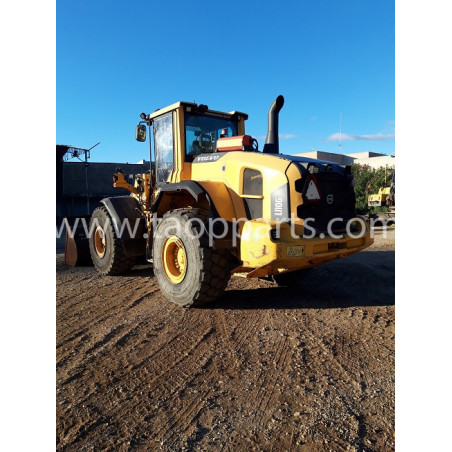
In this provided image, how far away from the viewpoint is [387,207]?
17922 millimetres

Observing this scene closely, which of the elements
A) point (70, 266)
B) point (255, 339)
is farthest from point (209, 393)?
point (70, 266)

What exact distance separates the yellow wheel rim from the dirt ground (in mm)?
384

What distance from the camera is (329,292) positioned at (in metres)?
5.52

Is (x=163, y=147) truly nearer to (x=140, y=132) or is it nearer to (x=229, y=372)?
(x=140, y=132)

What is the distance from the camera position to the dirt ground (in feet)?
7.61

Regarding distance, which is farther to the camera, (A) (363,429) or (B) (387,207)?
(B) (387,207)

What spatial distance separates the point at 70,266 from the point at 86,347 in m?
4.52

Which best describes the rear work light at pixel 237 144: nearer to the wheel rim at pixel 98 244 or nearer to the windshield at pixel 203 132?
the windshield at pixel 203 132

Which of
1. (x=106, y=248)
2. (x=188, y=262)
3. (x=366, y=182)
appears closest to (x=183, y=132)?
(x=188, y=262)

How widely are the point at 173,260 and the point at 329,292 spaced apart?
2.28m

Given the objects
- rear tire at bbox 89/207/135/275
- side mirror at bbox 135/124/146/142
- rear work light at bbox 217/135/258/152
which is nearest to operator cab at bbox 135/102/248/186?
side mirror at bbox 135/124/146/142

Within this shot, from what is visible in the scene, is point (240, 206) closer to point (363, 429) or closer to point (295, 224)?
point (295, 224)

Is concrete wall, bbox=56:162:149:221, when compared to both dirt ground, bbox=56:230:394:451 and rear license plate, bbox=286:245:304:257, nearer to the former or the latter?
dirt ground, bbox=56:230:394:451

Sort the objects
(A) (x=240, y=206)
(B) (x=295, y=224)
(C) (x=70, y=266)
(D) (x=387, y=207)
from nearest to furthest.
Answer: (B) (x=295, y=224) < (A) (x=240, y=206) < (C) (x=70, y=266) < (D) (x=387, y=207)
